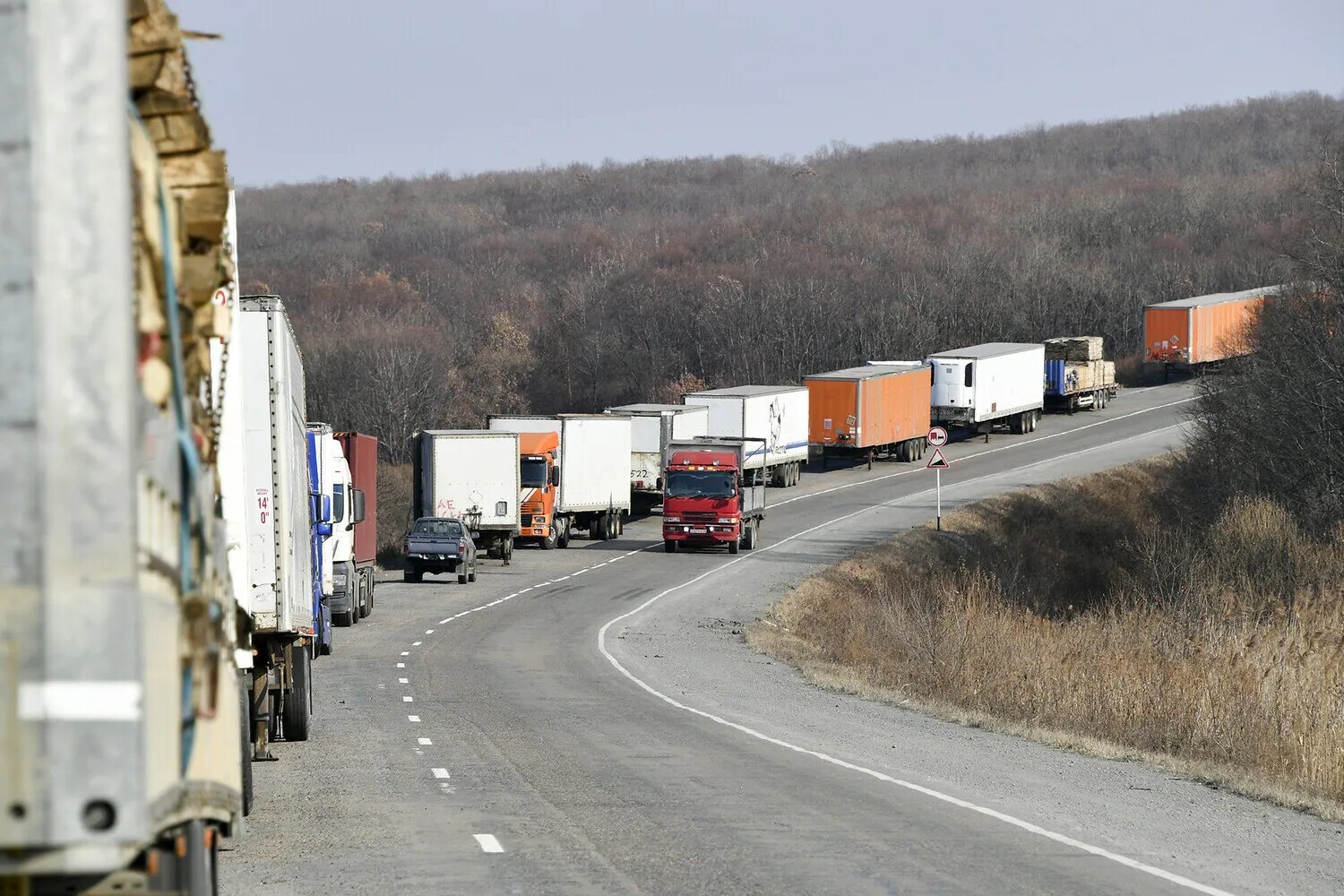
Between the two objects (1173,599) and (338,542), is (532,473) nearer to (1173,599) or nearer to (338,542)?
(338,542)

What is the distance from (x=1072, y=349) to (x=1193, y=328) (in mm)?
7543

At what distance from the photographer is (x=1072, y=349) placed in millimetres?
80312

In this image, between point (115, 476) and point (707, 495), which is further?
point (707, 495)

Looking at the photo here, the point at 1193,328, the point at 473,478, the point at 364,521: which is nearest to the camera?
the point at 364,521

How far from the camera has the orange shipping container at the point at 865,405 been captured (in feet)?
212

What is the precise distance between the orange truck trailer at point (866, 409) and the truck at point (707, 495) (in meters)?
15.1

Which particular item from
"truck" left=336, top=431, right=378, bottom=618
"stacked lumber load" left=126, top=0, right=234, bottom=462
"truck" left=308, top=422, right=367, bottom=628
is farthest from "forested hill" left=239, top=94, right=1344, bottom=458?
"stacked lumber load" left=126, top=0, right=234, bottom=462

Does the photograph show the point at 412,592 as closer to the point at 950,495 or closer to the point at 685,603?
the point at 685,603

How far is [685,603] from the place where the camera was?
3922cm

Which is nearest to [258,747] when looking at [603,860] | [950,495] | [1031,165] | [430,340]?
[603,860]

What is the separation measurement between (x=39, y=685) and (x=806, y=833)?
8335 millimetres

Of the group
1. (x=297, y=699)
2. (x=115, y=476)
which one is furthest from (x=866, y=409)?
(x=115, y=476)

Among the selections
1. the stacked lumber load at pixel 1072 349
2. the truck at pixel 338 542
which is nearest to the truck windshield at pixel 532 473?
the truck at pixel 338 542

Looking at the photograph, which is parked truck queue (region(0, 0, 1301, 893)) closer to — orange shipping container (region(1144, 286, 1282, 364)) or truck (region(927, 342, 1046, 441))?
truck (region(927, 342, 1046, 441))
